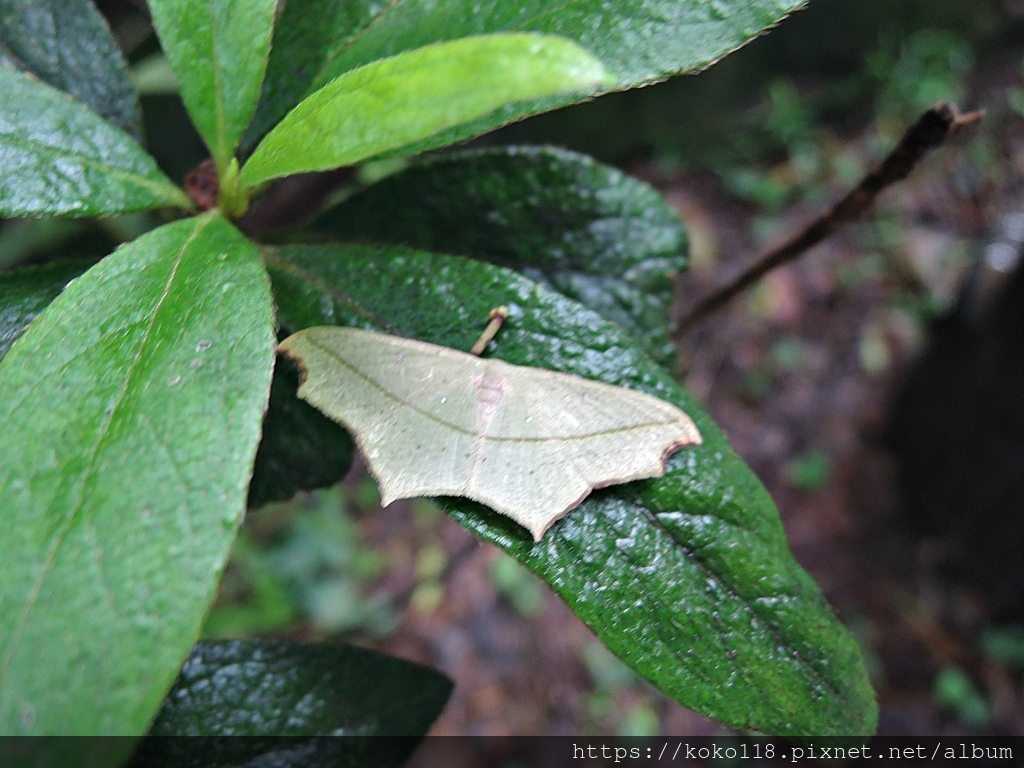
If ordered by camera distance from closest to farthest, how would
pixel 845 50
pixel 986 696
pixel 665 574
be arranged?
pixel 665 574 → pixel 986 696 → pixel 845 50

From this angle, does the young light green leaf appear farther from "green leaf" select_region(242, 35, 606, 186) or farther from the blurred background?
the blurred background

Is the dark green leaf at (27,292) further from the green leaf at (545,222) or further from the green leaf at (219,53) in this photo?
the green leaf at (545,222)

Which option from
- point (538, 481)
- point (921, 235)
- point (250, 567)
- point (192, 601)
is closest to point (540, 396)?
point (538, 481)

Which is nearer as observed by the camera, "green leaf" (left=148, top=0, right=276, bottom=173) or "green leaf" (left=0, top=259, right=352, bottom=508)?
"green leaf" (left=148, top=0, right=276, bottom=173)

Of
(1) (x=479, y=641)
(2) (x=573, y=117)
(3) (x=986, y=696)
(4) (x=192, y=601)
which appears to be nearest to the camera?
(4) (x=192, y=601)

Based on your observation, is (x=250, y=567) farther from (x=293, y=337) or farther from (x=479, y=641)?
(x=293, y=337)

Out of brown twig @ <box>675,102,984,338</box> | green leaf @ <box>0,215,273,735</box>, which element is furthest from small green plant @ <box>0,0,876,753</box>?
brown twig @ <box>675,102,984,338</box>
